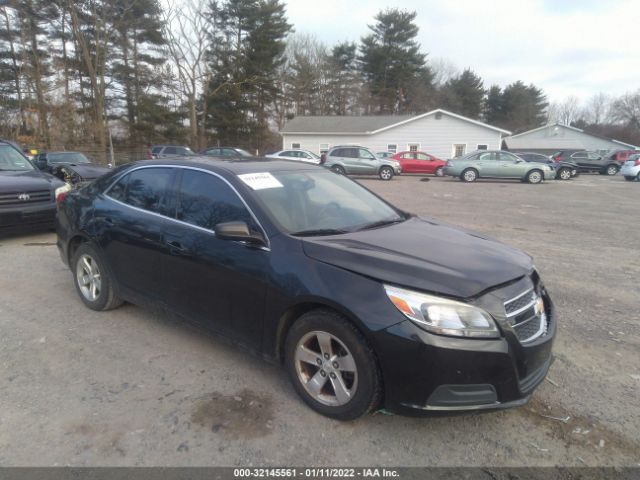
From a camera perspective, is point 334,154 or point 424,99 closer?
point 334,154

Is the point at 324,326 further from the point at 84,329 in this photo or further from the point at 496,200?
the point at 496,200

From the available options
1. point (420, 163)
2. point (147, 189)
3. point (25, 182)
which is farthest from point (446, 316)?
point (420, 163)

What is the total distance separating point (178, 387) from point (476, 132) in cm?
3484

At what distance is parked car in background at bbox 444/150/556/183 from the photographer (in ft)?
70.0

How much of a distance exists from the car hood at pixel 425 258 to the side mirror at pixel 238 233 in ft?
1.10

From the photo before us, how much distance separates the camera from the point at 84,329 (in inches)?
148

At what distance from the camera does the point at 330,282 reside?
7.95 ft

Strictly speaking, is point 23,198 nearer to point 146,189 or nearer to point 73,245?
point 73,245

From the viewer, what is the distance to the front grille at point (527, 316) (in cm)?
234

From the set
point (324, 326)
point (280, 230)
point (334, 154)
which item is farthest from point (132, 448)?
point (334, 154)

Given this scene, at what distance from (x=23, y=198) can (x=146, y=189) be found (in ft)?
15.1

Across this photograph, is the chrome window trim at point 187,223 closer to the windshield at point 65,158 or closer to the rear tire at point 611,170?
the windshield at point 65,158

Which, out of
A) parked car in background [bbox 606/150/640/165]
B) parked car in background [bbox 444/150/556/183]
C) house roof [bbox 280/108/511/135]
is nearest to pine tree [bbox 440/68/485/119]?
house roof [bbox 280/108/511/135]

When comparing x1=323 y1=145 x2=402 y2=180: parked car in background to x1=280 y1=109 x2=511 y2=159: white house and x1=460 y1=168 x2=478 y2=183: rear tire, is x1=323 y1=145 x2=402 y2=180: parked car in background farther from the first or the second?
x1=280 y1=109 x2=511 y2=159: white house
